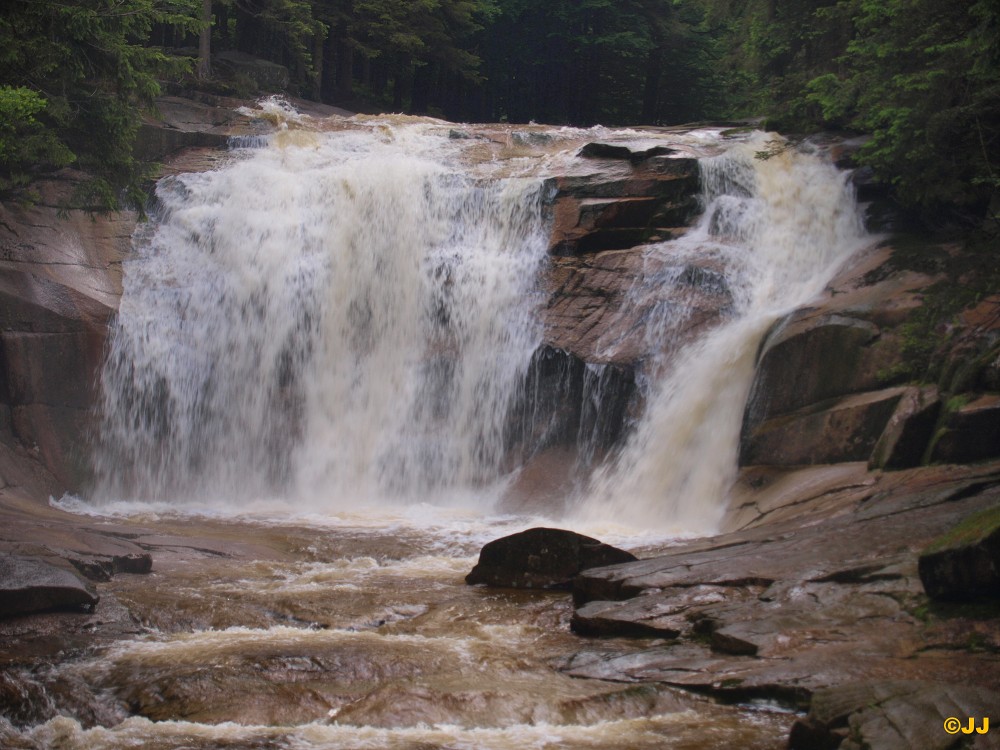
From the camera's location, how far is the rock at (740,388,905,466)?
1135 centimetres

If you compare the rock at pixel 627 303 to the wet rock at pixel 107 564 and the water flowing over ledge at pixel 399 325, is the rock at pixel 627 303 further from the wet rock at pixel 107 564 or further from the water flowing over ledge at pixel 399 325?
the wet rock at pixel 107 564

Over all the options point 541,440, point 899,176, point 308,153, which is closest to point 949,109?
point 899,176

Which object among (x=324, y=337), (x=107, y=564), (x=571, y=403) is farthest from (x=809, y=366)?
(x=107, y=564)

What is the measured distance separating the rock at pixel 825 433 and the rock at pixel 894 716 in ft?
21.4

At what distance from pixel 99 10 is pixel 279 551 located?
975 centimetres

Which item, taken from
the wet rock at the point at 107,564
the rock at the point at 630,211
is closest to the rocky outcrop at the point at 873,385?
the rock at the point at 630,211

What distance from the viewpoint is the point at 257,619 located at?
25.7ft

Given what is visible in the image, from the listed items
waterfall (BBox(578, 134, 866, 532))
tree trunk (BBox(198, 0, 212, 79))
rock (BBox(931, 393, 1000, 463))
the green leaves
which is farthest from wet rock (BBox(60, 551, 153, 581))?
tree trunk (BBox(198, 0, 212, 79))

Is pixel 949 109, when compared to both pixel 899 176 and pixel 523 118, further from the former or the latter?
pixel 523 118

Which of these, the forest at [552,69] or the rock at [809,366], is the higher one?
the forest at [552,69]

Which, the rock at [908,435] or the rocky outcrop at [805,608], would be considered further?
the rock at [908,435]

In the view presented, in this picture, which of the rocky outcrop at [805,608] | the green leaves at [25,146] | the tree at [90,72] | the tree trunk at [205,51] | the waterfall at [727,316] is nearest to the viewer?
the rocky outcrop at [805,608]

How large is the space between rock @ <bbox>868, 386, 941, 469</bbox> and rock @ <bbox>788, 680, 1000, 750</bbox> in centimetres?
552

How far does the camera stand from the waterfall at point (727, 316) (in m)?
13.2
